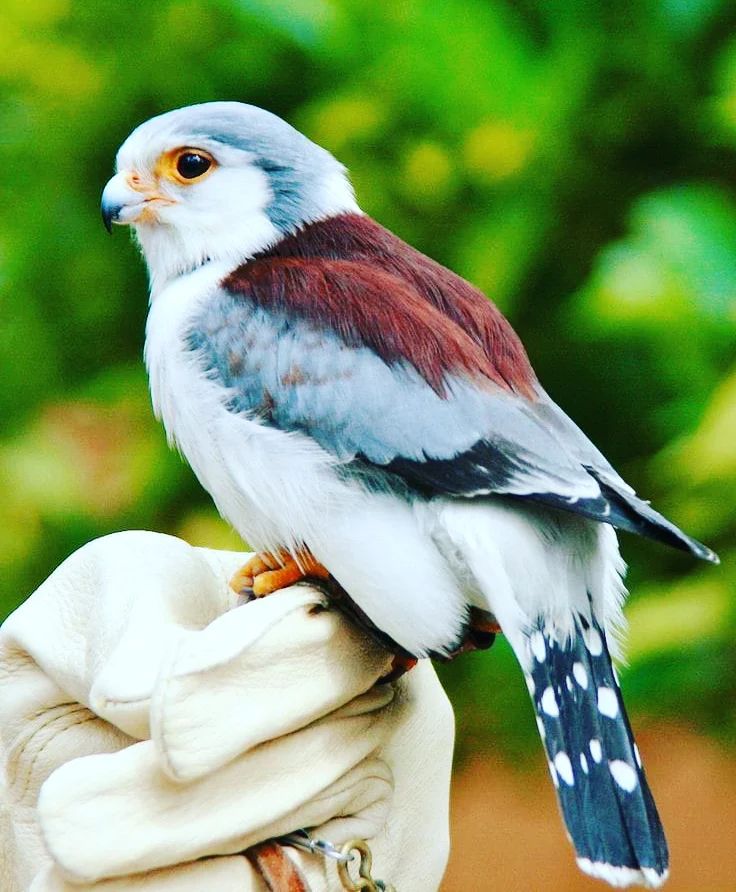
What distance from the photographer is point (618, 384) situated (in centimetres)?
266

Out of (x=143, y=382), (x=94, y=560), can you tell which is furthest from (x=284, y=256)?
(x=143, y=382)

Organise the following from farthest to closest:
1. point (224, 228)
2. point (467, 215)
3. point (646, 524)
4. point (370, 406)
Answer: point (467, 215) → point (224, 228) → point (370, 406) → point (646, 524)

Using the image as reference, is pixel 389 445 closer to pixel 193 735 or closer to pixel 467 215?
pixel 193 735

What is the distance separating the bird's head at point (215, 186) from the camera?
1.66 meters

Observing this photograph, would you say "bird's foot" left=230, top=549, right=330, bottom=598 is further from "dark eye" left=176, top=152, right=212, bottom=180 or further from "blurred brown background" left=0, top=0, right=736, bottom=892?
"blurred brown background" left=0, top=0, right=736, bottom=892

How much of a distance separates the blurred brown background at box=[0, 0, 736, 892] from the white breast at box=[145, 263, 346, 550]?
1084 millimetres

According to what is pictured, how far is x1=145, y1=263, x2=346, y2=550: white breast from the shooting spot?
57.6 inches

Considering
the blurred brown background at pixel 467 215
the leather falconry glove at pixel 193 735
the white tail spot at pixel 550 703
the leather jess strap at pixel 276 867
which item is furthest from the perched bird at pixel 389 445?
the blurred brown background at pixel 467 215

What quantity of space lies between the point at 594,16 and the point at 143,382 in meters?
1.24

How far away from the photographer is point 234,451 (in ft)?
4.94

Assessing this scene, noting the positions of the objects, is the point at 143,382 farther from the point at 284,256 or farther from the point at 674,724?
the point at 674,724

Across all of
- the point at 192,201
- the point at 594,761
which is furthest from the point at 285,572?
the point at 192,201

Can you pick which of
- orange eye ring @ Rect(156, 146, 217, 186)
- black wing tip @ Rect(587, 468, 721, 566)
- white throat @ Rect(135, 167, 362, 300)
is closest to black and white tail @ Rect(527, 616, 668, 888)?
black wing tip @ Rect(587, 468, 721, 566)

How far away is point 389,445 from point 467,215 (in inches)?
53.6
